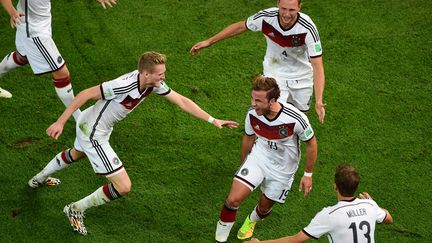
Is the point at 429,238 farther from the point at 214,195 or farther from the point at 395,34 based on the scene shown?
the point at 395,34

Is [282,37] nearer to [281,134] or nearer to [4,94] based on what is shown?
[281,134]

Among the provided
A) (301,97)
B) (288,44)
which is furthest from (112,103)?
(301,97)

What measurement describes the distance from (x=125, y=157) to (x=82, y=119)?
1.12 m

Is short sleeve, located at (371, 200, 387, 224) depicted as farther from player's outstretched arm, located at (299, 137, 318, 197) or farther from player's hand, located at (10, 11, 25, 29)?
player's hand, located at (10, 11, 25, 29)

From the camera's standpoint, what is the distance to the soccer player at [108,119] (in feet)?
16.6

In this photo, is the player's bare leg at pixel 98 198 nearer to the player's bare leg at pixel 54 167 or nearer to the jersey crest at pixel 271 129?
the player's bare leg at pixel 54 167

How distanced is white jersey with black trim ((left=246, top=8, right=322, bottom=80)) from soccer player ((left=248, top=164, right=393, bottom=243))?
147 cm

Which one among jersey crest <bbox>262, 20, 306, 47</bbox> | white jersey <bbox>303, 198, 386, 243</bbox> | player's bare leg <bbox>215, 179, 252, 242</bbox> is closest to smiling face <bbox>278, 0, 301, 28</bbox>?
jersey crest <bbox>262, 20, 306, 47</bbox>

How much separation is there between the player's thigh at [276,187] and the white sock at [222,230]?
395mm

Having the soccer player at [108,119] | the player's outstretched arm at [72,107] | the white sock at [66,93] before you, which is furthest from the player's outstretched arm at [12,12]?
the player's outstretched arm at [72,107]

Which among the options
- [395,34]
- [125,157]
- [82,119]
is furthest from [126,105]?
[395,34]

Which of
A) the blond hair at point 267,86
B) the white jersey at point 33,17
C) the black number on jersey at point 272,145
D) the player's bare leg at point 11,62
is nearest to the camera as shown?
the blond hair at point 267,86

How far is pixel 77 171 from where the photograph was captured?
6.25 meters

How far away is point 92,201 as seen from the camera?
5504 mm
